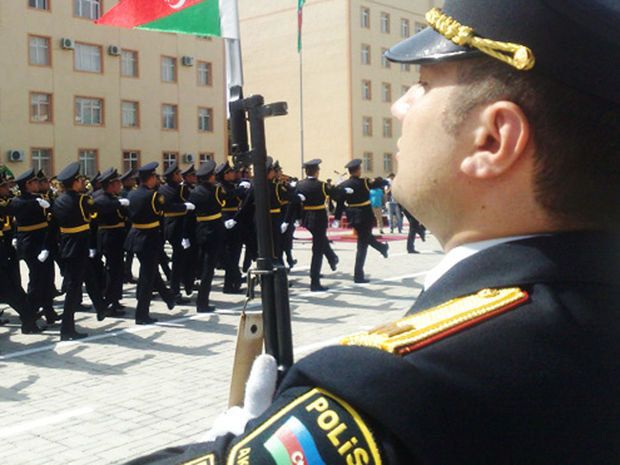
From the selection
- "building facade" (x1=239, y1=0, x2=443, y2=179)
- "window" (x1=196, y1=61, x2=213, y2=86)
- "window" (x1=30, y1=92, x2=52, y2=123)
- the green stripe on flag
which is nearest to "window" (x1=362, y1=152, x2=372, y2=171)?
"building facade" (x1=239, y1=0, x2=443, y2=179)

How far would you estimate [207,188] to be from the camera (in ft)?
37.5

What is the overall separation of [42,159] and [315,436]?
34420 millimetres

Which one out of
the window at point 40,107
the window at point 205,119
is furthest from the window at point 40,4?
the window at point 205,119

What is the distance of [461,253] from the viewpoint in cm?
119

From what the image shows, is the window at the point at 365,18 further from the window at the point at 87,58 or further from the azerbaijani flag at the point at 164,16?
the azerbaijani flag at the point at 164,16

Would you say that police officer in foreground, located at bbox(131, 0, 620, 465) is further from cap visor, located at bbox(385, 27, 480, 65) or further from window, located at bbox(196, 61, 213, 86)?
window, located at bbox(196, 61, 213, 86)

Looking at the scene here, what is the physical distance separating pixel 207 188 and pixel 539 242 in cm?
1051

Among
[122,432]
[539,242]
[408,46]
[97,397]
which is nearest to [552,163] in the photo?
[539,242]

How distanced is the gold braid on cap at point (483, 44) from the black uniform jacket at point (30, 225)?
900cm

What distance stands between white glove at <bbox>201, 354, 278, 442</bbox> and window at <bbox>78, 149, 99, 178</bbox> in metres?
34.9

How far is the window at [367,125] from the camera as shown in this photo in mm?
47969

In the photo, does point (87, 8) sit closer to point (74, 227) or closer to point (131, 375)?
point (74, 227)

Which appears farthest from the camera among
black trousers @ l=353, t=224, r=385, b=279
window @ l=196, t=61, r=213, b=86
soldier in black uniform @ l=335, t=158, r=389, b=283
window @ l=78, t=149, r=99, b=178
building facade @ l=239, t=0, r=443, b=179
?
building facade @ l=239, t=0, r=443, b=179

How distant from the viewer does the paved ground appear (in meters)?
5.00
